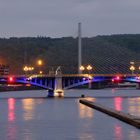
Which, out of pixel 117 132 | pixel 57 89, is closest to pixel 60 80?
pixel 57 89

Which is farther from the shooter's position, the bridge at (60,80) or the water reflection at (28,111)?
the bridge at (60,80)

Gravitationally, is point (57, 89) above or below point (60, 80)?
below

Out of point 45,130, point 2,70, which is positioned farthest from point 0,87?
point 45,130

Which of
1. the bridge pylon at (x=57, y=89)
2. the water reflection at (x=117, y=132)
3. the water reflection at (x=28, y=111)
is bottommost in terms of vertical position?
the water reflection at (x=117, y=132)

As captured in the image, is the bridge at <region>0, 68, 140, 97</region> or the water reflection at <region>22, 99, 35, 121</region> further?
the bridge at <region>0, 68, 140, 97</region>

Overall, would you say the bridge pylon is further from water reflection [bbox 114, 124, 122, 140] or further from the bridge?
water reflection [bbox 114, 124, 122, 140]

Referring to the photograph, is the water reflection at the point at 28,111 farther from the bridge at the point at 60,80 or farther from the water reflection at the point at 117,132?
the bridge at the point at 60,80

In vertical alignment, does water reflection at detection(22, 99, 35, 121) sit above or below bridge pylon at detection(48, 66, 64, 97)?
below

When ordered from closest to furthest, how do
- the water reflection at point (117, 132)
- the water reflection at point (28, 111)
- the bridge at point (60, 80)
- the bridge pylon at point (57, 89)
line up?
the water reflection at point (117, 132), the water reflection at point (28, 111), the bridge pylon at point (57, 89), the bridge at point (60, 80)

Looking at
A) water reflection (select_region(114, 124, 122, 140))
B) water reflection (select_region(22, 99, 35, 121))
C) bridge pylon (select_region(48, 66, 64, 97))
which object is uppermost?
bridge pylon (select_region(48, 66, 64, 97))

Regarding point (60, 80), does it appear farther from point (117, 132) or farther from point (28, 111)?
point (117, 132)

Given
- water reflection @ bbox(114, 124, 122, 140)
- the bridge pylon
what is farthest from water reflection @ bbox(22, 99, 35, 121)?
the bridge pylon

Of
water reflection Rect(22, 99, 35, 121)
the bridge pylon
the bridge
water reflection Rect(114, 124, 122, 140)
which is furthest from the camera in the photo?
the bridge

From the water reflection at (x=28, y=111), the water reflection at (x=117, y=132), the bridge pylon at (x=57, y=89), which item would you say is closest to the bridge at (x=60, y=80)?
the bridge pylon at (x=57, y=89)
